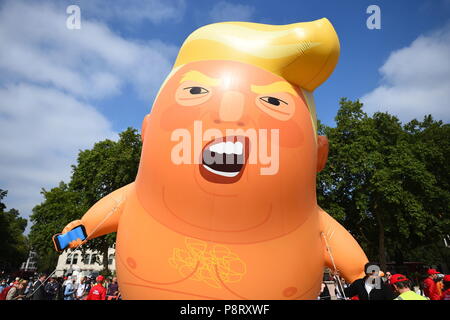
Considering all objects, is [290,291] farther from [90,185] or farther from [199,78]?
[90,185]

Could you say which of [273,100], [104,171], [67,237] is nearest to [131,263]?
[67,237]

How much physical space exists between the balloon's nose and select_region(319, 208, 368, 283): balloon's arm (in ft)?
7.01

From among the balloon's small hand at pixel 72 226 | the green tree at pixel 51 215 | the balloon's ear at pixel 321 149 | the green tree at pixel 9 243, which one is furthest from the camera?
the green tree at pixel 9 243

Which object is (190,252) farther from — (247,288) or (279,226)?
(279,226)

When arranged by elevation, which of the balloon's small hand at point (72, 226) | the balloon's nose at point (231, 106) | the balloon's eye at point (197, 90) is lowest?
the balloon's small hand at point (72, 226)

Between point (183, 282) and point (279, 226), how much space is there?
1303mm

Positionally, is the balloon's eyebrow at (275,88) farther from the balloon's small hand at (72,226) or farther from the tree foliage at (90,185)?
the tree foliage at (90,185)

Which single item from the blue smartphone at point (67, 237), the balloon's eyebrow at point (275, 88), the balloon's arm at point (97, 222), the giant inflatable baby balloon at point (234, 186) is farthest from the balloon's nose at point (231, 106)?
the blue smartphone at point (67, 237)

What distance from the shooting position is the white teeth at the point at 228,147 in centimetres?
346

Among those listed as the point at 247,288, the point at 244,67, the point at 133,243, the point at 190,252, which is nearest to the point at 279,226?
the point at 247,288

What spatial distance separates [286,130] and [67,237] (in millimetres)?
3803

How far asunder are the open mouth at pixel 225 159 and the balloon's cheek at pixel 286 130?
0.40m

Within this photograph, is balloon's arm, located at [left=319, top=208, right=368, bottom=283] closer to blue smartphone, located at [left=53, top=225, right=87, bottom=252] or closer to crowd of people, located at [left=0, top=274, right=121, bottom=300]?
blue smartphone, located at [left=53, top=225, right=87, bottom=252]

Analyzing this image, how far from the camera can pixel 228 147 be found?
347cm
